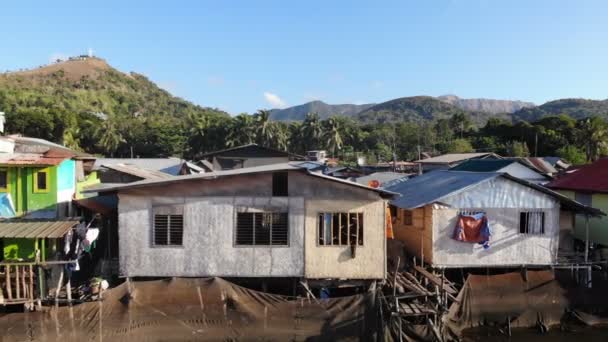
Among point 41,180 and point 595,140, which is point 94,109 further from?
point 595,140

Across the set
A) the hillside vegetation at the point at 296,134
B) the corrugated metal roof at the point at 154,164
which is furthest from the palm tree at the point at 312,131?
the corrugated metal roof at the point at 154,164

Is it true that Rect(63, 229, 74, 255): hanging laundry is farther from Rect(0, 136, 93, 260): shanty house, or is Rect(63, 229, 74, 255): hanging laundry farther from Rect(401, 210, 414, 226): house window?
Rect(401, 210, 414, 226): house window

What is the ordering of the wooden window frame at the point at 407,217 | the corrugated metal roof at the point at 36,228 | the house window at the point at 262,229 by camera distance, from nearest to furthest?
the corrugated metal roof at the point at 36,228, the house window at the point at 262,229, the wooden window frame at the point at 407,217

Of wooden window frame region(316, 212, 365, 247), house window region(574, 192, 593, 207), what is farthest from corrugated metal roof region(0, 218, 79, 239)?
house window region(574, 192, 593, 207)

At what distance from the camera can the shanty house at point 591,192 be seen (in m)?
18.9

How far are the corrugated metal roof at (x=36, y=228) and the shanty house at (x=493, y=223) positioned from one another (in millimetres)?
11258

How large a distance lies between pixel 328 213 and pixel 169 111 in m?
120

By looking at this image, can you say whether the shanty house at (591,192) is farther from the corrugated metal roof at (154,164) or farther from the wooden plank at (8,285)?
the corrugated metal roof at (154,164)

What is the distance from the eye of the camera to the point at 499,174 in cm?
1537

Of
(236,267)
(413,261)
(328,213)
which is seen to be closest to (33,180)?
(236,267)

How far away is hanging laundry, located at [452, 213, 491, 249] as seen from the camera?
15.3 metres

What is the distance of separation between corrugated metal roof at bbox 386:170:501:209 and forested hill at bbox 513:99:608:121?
126063 mm

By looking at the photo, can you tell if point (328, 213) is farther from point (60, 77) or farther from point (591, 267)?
point (60, 77)

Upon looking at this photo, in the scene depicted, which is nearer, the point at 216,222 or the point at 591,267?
the point at 216,222
